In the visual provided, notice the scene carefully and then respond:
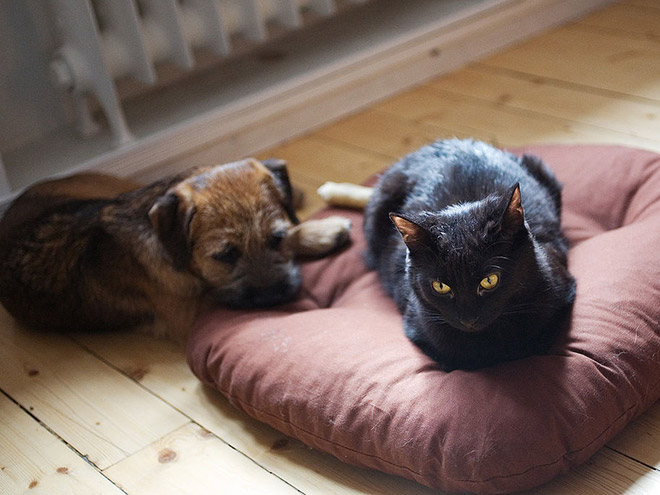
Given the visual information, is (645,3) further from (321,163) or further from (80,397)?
(80,397)

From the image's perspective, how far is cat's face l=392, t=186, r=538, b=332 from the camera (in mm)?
1704

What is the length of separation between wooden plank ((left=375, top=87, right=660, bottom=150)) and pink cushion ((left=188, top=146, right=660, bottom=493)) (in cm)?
74

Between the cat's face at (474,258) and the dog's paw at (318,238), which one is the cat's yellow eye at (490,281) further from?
the dog's paw at (318,238)

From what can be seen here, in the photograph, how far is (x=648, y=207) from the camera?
2.30 m

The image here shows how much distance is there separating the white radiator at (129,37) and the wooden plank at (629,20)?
1615 mm

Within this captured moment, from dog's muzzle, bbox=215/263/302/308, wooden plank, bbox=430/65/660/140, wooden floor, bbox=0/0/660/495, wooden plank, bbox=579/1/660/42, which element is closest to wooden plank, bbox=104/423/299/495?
wooden floor, bbox=0/0/660/495

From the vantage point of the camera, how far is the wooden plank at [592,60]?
136 inches

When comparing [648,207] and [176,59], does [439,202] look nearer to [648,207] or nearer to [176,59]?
[648,207]

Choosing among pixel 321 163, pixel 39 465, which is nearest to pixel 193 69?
pixel 321 163

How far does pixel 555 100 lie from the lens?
342cm

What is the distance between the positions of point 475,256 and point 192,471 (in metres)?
0.83

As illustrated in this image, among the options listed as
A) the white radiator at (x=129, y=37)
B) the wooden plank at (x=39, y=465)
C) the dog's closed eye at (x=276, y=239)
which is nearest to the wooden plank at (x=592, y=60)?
the white radiator at (x=129, y=37)

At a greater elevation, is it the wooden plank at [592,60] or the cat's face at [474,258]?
the cat's face at [474,258]

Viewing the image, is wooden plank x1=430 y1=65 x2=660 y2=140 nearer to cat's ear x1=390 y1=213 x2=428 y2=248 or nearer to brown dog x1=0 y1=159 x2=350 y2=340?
brown dog x1=0 y1=159 x2=350 y2=340
